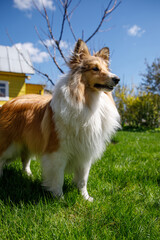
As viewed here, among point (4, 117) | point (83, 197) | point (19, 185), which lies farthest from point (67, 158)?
point (4, 117)

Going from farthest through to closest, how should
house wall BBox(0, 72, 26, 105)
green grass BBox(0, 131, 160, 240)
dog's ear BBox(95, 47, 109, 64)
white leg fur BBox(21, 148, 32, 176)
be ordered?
house wall BBox(0, 72, 26, 105)
white leg fur BBox(21, 148, 32, 176)
dog's ear BBox(95, 47, 109, 64)
green grass BBox(0, 131, 160, 240)

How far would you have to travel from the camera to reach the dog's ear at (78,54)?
2471mm

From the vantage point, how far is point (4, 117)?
2.91 m

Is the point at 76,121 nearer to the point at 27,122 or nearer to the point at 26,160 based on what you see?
the point at 27,122

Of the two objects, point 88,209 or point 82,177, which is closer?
point 88,209

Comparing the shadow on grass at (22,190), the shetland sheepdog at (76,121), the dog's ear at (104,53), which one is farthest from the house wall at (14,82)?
the dog's ear at (104,53)

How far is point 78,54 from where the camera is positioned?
8.13ft

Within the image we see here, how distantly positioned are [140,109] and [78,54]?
12.9m

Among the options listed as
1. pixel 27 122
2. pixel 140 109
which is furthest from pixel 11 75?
pixel 27 122

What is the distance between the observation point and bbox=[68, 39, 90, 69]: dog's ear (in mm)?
2471

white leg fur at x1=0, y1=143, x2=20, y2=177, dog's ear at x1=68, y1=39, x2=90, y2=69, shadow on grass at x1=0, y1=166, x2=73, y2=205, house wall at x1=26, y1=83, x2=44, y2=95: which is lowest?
shadow on grass at x1=0, y1=166, x2=73, y2=205

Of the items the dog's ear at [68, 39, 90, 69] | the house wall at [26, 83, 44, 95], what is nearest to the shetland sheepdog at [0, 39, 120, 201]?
the dog's ear at [68, 39, 90, 69]

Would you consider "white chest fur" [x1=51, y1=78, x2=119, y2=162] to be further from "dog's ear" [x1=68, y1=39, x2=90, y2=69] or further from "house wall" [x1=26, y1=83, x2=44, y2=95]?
"house wall" [x1=26, y1=83, x2=44, y2=95]

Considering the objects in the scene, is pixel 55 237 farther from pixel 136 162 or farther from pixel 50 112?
pixel 136 162
